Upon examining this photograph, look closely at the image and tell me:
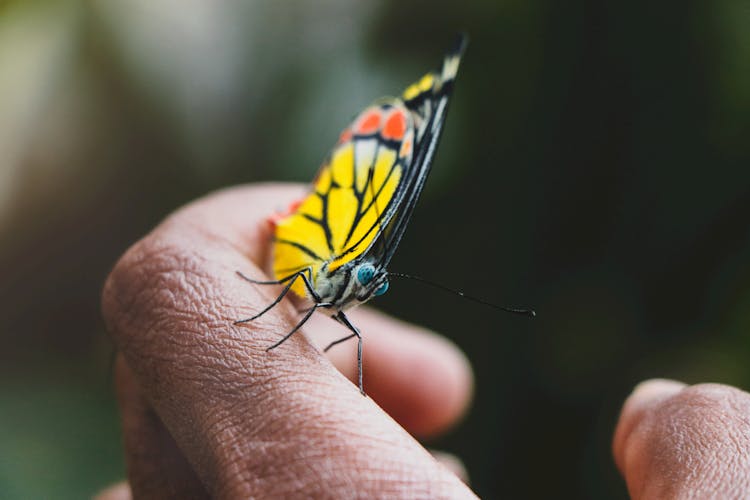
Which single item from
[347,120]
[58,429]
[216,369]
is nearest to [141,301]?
[216,369]

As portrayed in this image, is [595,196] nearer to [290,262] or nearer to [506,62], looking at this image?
[506,62]

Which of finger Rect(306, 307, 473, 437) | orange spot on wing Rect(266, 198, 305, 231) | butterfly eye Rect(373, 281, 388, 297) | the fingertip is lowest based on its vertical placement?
finger Rect(306, 307, 473, 437)

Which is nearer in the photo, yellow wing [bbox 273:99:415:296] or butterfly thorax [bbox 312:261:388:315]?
butterfly thorax [bbox 312:261:388:315]

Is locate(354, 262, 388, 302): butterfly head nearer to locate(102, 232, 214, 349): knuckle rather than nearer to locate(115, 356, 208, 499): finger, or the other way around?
locate(102, 232, 214, 349): knuckle

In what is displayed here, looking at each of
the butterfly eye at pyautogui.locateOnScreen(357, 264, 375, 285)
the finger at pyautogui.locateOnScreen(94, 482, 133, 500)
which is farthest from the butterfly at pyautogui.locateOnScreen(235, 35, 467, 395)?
the finger at pyautogui.locateOnScreen(94, 482, 133, 500)

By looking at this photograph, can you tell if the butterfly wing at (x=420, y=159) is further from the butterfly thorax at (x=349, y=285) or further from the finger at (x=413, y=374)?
the finger at (x=413, y=374)

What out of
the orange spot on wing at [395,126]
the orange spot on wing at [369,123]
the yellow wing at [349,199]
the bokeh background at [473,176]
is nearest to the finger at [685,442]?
the yellow wing at [349,199]
